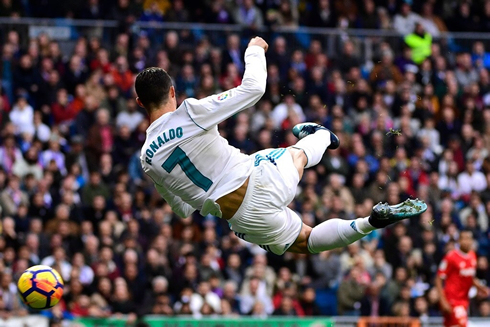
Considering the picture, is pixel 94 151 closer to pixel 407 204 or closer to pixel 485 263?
pixel 485 263

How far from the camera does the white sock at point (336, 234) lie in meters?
9.41

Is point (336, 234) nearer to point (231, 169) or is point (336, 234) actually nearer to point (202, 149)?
point (231, 169)

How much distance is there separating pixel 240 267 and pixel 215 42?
5.53 meters

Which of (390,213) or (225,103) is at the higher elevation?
(225,103)

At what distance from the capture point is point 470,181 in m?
18.9

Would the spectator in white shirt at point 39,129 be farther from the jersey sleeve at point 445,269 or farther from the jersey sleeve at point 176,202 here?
the jersey sleeve at point 176,202

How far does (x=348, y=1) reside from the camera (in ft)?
72.7

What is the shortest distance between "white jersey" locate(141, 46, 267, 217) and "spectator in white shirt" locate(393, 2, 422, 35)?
43.7ft

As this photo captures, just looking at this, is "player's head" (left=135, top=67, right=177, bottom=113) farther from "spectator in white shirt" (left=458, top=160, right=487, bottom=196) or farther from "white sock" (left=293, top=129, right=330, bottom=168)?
"spectator in white shirt" (left=458, top=160, right=487, bottom=196)

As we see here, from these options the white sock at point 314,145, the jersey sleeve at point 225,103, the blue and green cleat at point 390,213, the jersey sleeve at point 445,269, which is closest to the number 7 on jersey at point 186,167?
the jersey sleeve at point 225,103

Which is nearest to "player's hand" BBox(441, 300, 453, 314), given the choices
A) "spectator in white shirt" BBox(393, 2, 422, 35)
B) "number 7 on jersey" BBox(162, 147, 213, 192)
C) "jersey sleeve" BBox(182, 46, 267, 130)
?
"number 7 on jersey" BBox(162, 147, 213, 192)

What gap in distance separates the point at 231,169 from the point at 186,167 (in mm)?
407

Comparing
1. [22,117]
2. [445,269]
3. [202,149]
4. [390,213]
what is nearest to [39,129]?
[22,117]

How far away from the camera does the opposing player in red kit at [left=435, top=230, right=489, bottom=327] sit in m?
14.4
